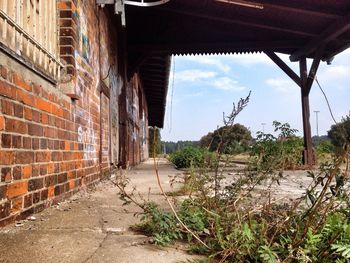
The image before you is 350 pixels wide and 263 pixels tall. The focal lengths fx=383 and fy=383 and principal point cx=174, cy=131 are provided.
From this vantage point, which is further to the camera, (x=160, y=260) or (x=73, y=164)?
(x=73, y=164)

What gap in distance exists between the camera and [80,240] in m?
2.04

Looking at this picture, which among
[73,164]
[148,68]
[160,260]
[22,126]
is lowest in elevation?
[160,260]

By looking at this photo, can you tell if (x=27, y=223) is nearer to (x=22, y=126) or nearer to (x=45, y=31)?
(x=22, y=126)

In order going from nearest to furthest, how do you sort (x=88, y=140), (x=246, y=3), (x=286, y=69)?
(x=88, y=140)
(x=246, y=3)
(x=286, y=69)

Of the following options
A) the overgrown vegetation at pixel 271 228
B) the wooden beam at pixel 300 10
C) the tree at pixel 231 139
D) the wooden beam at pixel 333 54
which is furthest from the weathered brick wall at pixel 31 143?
the wooden beam at pixel 333 54

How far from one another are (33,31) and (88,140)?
6.10ft

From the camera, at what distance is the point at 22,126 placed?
8.36 feet

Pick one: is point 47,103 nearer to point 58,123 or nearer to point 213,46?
point 58,123

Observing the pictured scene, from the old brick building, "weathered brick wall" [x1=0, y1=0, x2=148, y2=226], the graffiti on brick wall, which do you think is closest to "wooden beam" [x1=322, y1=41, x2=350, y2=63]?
"weathered brick wall" [x1=0, y1=0, x2=148, y2=226]

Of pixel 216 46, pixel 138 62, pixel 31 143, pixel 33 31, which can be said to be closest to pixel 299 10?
pixel 216 46

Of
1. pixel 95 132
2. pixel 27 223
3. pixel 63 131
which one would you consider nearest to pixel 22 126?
pixel 27 223

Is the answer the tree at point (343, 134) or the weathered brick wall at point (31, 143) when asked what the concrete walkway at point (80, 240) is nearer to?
the weathered brick wall at point (31, 143)

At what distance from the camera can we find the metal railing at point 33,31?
246 cm

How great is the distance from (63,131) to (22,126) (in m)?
0.95
